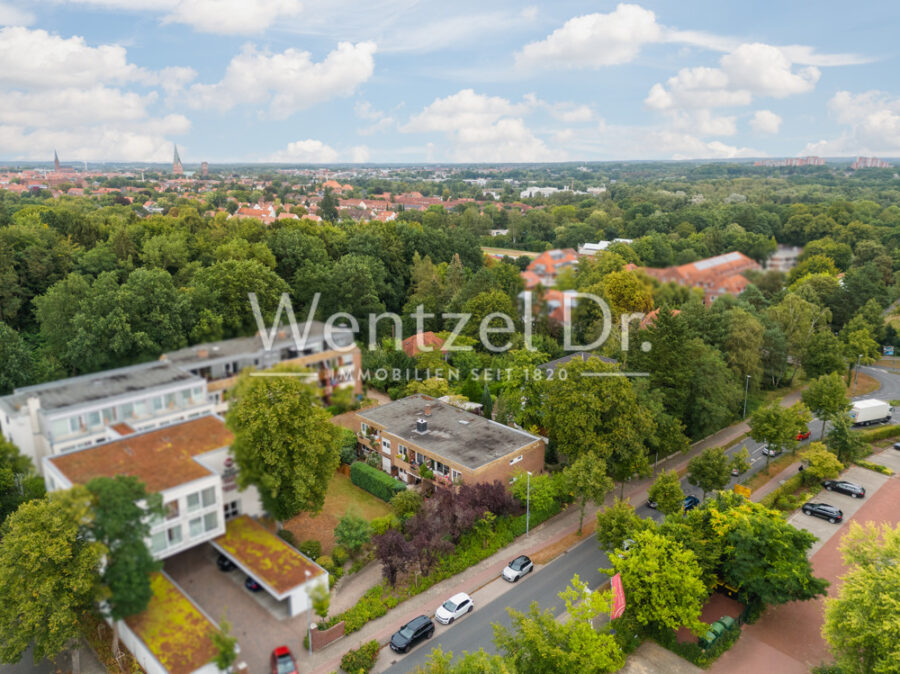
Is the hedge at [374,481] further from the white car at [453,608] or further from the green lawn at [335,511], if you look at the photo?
the white car at [453,608]

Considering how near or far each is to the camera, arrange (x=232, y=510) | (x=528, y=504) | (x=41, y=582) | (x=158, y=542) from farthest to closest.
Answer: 1. (x=528, y=504)
2. (x=41, y=582)
3. (x=232, y=510)
4. (x=158, y=542)

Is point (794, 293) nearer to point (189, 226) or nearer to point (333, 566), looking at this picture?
point (333, 566)

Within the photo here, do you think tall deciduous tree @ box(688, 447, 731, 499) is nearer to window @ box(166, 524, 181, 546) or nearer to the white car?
the white car

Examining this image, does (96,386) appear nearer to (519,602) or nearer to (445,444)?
(519,602)

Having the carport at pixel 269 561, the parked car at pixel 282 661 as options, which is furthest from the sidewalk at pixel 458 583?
the carport at pixel 269 561

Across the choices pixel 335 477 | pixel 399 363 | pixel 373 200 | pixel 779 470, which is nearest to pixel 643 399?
pixel 779 470

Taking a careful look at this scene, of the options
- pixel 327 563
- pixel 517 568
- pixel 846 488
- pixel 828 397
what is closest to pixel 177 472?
pixel 327 563
